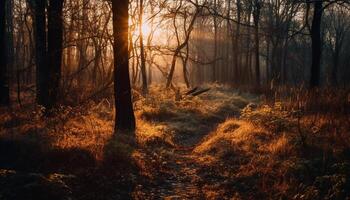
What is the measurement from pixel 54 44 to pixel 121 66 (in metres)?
3.11

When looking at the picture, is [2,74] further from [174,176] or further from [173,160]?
[174,176]

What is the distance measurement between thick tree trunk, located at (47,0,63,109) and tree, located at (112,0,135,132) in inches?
89.4

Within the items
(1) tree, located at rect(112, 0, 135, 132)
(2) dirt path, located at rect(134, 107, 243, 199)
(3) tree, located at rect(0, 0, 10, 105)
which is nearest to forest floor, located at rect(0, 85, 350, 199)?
(2) dirt path, located at rect(134, 107, 243, 199)

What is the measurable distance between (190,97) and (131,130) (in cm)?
875

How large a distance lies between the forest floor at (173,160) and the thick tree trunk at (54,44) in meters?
0.95

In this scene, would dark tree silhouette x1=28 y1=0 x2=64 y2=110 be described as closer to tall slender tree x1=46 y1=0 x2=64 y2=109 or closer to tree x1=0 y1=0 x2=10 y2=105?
tall slender tree x1=46 y1=0 x2=64 y2=109

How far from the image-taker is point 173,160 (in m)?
9.09

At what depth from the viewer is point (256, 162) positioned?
7730 mm

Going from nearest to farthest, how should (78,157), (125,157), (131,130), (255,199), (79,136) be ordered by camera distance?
(255,199), (78,157), (125,157), (79,136), (131,130)

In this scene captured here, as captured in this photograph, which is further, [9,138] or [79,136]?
[79,136]

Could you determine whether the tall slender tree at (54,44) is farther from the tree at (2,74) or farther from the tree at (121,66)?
the tree at (2,74)

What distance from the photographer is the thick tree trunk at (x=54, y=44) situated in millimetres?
11883

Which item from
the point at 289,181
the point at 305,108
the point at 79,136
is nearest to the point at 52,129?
the point at 79,136

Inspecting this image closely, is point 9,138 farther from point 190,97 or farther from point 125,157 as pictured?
point 190,97
